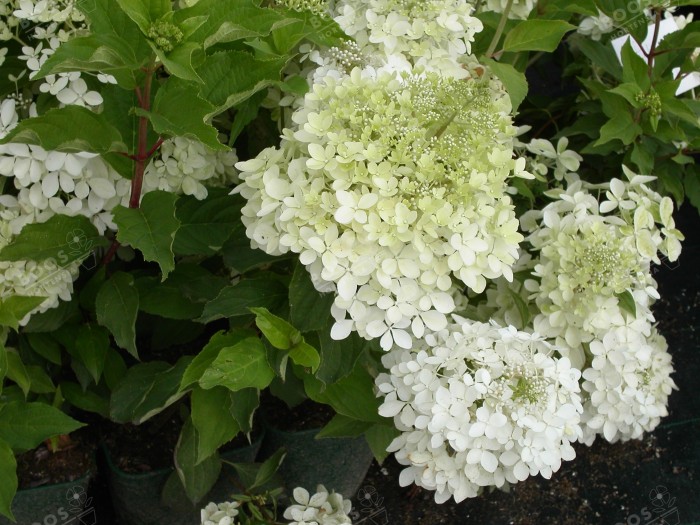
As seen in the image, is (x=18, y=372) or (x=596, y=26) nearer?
(x=18, y=372)

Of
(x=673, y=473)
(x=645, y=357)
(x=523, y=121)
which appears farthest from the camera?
(x=673, y=473)

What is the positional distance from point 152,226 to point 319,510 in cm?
57

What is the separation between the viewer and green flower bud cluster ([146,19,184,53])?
2.96ft

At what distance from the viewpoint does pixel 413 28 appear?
3.59 feet

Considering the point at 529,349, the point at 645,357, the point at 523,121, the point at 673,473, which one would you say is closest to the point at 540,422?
the point at 529,349

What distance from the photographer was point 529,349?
108cm

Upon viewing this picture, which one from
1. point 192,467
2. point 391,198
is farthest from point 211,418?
point 391,198

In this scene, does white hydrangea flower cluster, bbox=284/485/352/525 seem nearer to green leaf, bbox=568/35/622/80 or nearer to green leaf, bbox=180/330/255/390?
green leaf, bbox=180/330/255/390

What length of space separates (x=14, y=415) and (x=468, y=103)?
0.78 m

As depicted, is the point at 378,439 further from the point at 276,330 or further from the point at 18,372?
the point at 18,372

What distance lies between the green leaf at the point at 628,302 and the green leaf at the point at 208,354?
0.54 meters

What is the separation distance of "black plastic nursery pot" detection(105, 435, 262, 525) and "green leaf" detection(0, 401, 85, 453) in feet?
1.05

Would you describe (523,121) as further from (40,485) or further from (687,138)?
(40,485)

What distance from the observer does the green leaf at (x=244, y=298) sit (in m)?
1.09
